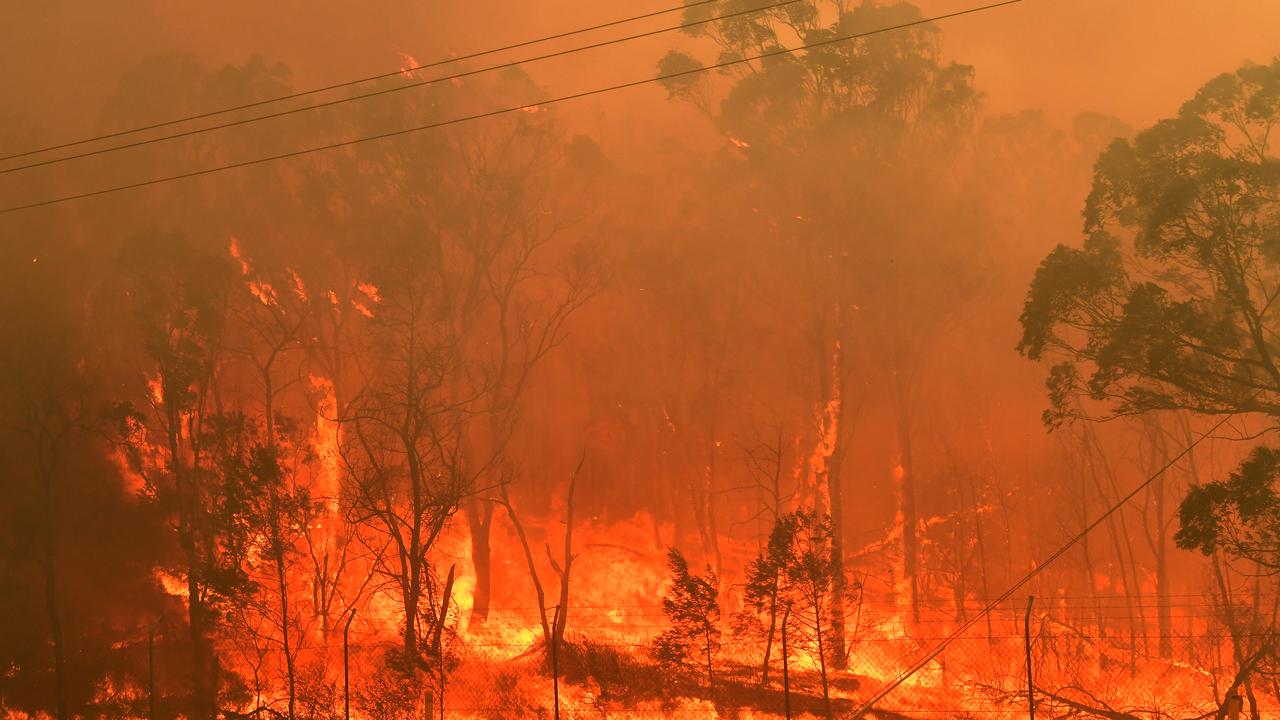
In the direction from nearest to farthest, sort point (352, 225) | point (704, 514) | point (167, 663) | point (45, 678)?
point (45, 678) < point (167, 663) < point (352, 225) < point (704, 514)

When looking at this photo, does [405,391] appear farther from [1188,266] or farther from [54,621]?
[1188,266]

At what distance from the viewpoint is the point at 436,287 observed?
3519 centimetres

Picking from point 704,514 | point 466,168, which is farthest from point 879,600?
point 466,168

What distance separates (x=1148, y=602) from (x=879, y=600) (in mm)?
9321

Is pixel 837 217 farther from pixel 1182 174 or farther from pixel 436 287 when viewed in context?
pixel 1182 174

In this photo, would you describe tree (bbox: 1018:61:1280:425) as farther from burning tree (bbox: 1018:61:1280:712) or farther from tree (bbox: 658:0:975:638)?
tree (bbox: 658:0:975:638)

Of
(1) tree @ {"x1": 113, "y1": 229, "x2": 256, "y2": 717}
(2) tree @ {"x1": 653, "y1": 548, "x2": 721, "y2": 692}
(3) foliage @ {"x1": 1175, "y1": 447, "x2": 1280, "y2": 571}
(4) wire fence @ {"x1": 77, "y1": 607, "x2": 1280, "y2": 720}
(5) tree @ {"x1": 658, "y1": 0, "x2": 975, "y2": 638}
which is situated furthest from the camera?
(5) tree @ {"x1": 658, "y1": 0, "x2": 975, "y2": 638}

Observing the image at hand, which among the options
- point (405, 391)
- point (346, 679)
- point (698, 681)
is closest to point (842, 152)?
point (405, 391)

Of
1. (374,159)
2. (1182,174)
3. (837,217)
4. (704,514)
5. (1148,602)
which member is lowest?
(1148,602)

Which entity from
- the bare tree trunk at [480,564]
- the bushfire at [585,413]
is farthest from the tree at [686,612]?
the bare tree trunk at [480,564]

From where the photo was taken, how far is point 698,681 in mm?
19016

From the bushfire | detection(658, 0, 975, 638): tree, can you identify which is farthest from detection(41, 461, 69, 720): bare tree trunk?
detection(658, 0, 975, 638): tree

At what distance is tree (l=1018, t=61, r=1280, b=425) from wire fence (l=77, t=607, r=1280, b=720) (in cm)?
395

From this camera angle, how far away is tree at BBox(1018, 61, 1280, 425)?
45.7 ft
